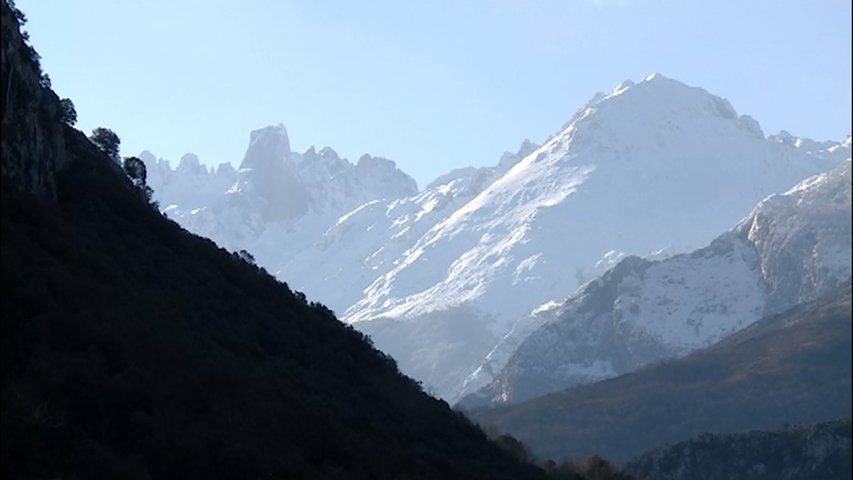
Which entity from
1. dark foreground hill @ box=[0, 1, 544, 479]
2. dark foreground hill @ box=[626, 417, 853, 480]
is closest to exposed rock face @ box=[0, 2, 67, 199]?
dark foreground hill @ box=[0, 1, 544, 479]

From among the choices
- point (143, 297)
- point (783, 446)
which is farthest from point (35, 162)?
point (783, 446)

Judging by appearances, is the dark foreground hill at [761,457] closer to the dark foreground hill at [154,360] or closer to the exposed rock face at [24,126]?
the dark foreground hill at [154,360]

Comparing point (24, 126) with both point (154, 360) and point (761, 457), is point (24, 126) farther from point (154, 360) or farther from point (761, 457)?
point (761, 457)

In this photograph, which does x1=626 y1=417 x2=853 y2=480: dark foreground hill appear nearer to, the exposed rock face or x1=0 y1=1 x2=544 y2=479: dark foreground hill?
x1=0 y1=1 x2=544 y2=479: dark foreground hill

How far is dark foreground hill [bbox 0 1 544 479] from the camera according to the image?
97.1 feet

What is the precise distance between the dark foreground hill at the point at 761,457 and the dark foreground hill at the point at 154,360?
6169 centimetres

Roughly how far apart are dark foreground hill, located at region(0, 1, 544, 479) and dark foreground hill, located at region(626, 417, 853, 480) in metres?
61.7

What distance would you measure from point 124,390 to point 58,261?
6.56m

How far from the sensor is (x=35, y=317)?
106 ft

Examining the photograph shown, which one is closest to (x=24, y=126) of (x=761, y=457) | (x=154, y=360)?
(x=154, y=360)

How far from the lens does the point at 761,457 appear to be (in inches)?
4628

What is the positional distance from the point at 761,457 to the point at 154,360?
9086 centimetres

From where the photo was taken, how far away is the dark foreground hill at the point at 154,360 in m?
29.6

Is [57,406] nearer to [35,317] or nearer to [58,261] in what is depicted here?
[35,317]
